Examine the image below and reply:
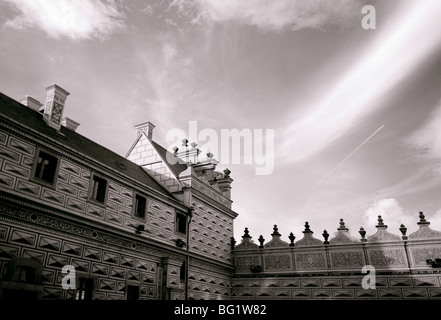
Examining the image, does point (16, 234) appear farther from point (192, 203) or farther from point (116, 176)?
point (192, 203)

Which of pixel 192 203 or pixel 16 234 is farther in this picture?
pixel 192 203

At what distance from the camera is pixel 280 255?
67.6 ft

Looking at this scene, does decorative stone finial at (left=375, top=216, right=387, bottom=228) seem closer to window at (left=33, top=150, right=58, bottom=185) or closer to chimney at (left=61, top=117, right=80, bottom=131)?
window at (left=33, top=150, right=58, bottom=185)

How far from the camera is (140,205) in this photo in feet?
50.0

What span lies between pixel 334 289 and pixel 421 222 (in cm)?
566

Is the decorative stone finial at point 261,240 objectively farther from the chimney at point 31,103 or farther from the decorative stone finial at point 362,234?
the chimney at point 31,103

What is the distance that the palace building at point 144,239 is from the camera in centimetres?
1025

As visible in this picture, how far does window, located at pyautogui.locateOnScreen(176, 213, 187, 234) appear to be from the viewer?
1726 centimetres

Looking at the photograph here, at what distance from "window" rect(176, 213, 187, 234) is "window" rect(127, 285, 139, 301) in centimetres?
399

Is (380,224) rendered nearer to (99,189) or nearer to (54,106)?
(99,189)

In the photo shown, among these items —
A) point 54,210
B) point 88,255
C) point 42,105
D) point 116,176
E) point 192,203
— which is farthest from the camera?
point 192,203

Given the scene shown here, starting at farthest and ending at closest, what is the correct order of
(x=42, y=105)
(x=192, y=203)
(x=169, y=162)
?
(x=169, y=162) < (x=192, y=203) < (x=42, y=105)

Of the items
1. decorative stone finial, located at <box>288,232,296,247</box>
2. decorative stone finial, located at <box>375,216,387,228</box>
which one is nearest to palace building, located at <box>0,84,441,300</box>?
decorative stone finial, located at <box>288,232,296,247</box>
